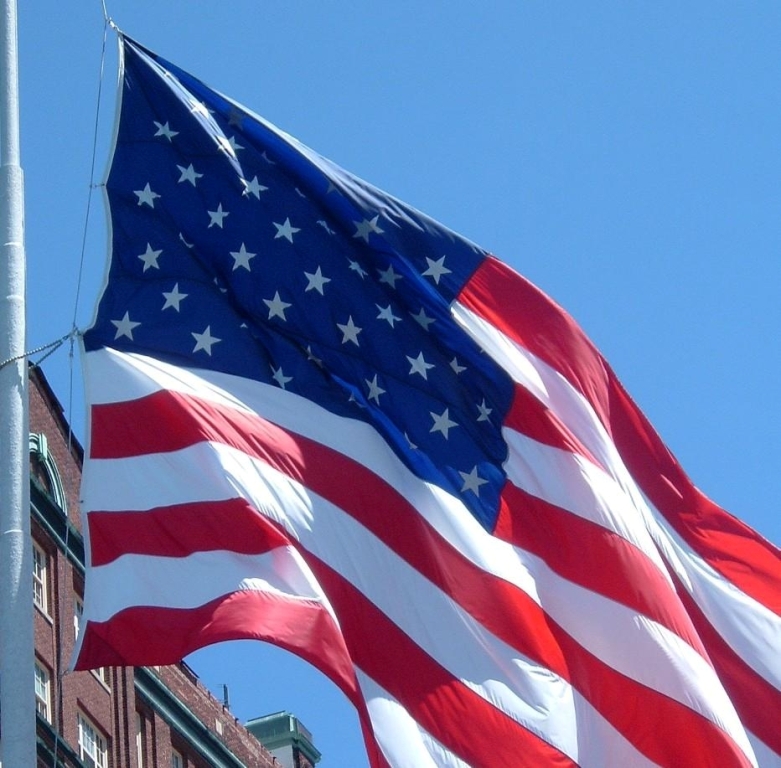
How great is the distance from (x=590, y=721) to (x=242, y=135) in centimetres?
681

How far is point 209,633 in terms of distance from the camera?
18.3 meters

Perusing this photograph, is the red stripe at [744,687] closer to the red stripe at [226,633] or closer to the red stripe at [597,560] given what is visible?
the red stripe at [597,560]

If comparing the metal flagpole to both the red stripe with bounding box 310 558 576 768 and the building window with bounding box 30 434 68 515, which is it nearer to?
the red stripe with bounding box 310 558 576 768

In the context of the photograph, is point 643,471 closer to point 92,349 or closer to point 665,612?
point 665,612

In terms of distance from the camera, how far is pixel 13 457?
1814 centimetres

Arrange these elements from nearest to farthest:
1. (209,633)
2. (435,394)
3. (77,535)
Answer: (209,633) → (435,394) → (77,535)

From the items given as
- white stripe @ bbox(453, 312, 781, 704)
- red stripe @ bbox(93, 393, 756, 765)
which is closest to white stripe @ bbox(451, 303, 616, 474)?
white stripe @ bbox(453, 312, 781, 704)

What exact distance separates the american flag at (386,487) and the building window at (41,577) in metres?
22.1

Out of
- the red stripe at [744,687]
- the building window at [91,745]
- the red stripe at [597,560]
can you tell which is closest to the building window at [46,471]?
the building window at [91,745]

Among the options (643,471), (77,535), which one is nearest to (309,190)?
A: (643,471)

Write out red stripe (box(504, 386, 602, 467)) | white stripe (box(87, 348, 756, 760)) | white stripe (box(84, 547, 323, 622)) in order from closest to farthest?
white stripe (box(84, 547, 323, 622)) < white stripe (box(87, 348, 756, 760)) < red stripe (box(504, 386, 602, 467))

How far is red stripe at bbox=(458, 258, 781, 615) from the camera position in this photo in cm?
2250

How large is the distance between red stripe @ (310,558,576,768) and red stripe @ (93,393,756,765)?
30.8 inches

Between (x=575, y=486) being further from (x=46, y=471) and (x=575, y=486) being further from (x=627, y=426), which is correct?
(x=46, y=471)
